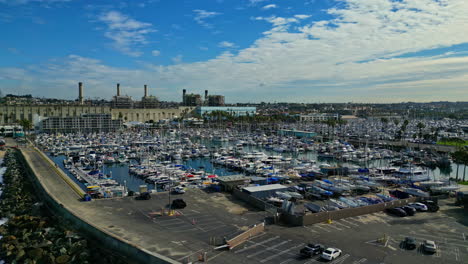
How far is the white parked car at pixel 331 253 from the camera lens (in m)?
13.8

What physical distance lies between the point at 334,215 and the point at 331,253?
5.76 m

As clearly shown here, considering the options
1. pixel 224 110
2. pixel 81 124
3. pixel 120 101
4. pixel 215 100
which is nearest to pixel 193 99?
pixel 215 100

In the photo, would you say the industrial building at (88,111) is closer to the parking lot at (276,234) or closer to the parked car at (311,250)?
the parking lot at (276,234)

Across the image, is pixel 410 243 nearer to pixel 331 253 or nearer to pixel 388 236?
pixel 388 236

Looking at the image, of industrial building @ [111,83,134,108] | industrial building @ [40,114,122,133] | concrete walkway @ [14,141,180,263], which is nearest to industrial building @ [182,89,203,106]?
industrial building @ [111,83,134,108]

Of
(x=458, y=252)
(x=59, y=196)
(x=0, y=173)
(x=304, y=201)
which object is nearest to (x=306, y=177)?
(x=304, y=201)

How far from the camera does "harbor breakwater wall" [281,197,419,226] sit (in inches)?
721

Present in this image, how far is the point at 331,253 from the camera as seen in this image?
13.9 m

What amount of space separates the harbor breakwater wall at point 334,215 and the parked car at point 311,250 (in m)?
3.59

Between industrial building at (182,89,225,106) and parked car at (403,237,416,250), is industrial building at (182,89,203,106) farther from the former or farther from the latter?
parked car at (403,237,416,250)

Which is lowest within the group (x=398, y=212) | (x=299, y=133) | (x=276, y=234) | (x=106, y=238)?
(x=106, y=238)

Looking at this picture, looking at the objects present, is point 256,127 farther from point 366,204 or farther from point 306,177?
point 366,204

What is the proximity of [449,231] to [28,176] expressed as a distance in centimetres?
4168

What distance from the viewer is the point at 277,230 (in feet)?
57.5
